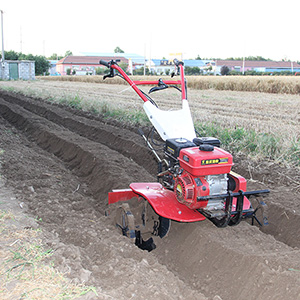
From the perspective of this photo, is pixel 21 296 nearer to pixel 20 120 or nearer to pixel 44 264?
pixel 44 264

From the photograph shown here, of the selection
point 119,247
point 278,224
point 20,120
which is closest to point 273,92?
point 20,120

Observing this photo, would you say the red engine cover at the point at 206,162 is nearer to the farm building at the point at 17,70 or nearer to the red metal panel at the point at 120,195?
the red metal panel at the point at 120,195

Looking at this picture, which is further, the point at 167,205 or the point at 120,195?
the point at 120,195

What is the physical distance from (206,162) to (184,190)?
1.19 feet

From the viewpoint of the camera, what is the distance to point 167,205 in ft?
12.5

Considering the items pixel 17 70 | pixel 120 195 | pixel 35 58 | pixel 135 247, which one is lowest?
pixel 135 247

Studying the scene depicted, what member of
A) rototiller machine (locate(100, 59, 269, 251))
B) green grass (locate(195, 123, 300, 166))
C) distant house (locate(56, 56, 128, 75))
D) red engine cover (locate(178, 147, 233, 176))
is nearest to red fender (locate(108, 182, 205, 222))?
rototiller machine (locate(100, 59, 269, 251))

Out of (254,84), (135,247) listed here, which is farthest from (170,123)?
(254,84)

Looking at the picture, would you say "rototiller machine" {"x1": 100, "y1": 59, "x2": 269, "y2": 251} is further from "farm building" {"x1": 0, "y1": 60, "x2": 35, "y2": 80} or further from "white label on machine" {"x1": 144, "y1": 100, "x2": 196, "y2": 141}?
"farm building" {"x1": 0, "y1": 60, "x2": 35, "y2": 80}

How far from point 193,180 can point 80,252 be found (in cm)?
124

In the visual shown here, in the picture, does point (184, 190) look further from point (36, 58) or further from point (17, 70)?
point (36, 58)

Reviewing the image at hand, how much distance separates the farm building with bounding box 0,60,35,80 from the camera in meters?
41.7

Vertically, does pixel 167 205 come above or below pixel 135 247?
above

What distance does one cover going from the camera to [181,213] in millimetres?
3736
